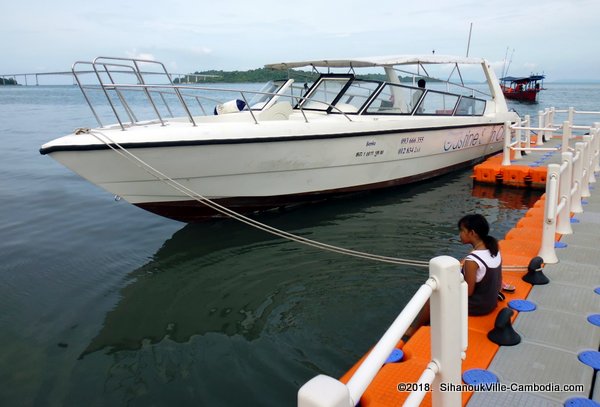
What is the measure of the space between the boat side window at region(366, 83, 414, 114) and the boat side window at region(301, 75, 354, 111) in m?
0.63

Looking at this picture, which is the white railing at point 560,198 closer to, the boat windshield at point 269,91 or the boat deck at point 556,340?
the boat deck at point 556,340

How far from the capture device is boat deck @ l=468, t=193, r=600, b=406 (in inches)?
96.3

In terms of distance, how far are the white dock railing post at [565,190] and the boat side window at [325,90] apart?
4120mm

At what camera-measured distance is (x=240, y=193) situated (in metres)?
6.55

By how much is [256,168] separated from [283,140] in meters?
0.55

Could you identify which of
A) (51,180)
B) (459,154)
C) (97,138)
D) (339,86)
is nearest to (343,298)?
(97,138)

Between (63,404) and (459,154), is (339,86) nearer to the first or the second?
(459,154)

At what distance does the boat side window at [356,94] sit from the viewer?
313 inches

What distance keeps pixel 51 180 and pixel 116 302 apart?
282 inches

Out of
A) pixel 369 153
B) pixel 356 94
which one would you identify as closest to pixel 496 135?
pixel 356 94

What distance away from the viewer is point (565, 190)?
4.66 metres

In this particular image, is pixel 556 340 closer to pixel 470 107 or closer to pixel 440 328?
pixel 440 328

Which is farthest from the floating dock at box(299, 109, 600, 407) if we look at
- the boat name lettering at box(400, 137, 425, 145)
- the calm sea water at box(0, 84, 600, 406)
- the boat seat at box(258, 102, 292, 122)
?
the boat seat at box(258, 102, 292, 122)

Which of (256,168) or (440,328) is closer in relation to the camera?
(440,328)
